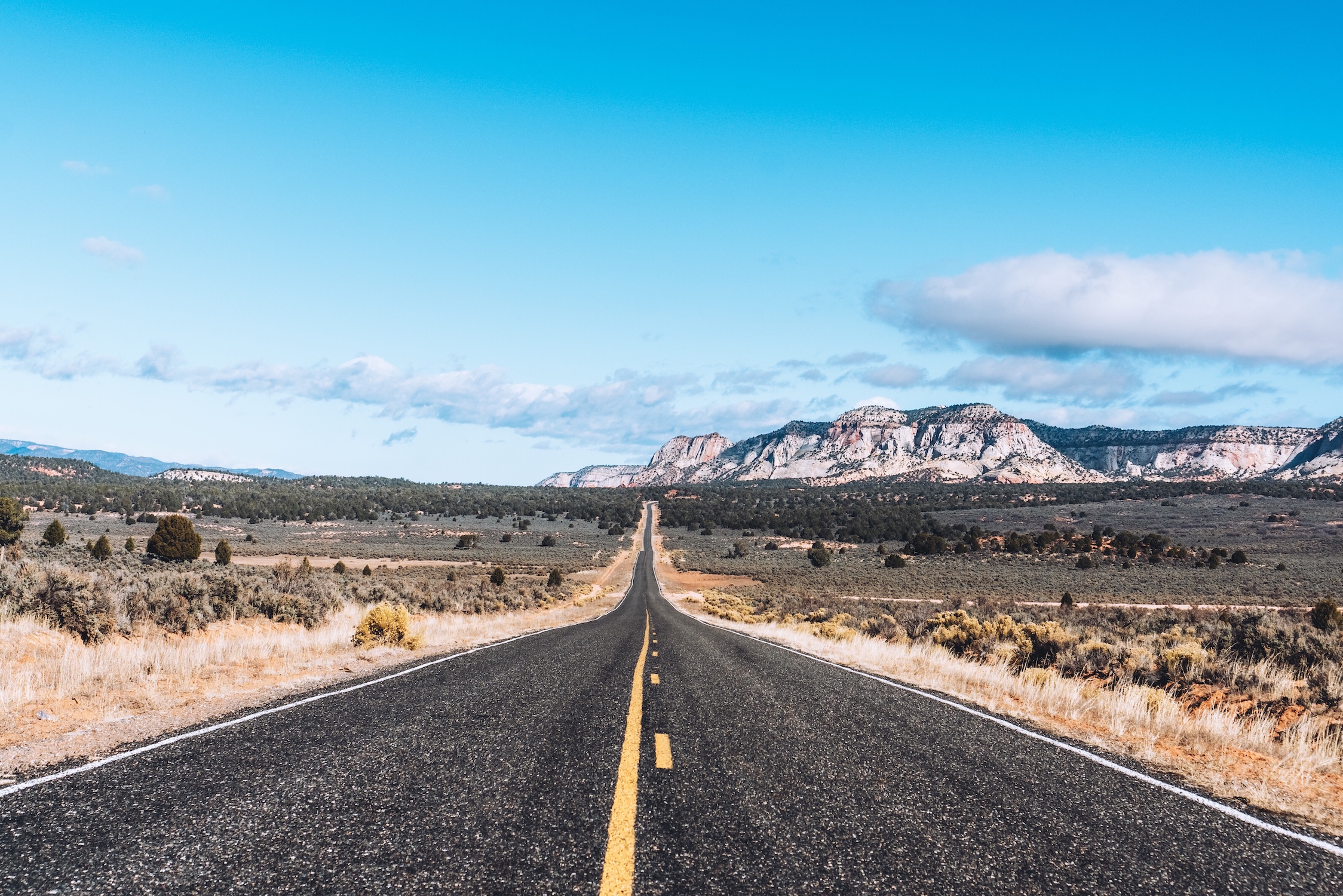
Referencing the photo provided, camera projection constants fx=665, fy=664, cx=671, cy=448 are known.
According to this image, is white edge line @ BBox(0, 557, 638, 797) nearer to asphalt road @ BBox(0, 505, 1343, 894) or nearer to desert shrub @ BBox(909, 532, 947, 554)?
asphalt road @ BBox(0, 505, 1343, 894)

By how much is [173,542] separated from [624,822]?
45.5 metres

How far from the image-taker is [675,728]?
6.96 m

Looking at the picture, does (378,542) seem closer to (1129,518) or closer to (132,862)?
(132,862)

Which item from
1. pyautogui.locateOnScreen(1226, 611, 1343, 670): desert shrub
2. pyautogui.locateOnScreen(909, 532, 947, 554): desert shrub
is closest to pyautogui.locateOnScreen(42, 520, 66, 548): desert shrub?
pyautogui.locateOnScreen(1226, 611, 1343, 670): desert shrub

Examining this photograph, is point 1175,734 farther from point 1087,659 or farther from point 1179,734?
point 1087,659

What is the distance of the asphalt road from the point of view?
3625mm

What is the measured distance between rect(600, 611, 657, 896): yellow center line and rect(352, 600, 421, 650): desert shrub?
9.80m

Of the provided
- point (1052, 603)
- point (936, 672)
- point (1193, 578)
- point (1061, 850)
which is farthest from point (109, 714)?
point (1193, 578)

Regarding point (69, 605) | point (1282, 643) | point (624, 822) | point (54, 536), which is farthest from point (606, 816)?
point (54, 536)

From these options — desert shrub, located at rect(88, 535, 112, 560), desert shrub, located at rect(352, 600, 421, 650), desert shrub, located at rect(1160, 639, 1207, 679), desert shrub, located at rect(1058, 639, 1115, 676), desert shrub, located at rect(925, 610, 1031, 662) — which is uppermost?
desert shrub, located at rect(1160, 639, 1207, 679)

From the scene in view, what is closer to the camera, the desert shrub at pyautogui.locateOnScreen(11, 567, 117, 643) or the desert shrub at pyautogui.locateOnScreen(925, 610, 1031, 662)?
the desert shrub at pyautogui.locateOnScreen(11, 567, 117, 643)

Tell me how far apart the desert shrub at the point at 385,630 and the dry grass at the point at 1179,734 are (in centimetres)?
1011

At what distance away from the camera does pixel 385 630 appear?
613 inches

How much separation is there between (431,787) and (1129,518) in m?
105
